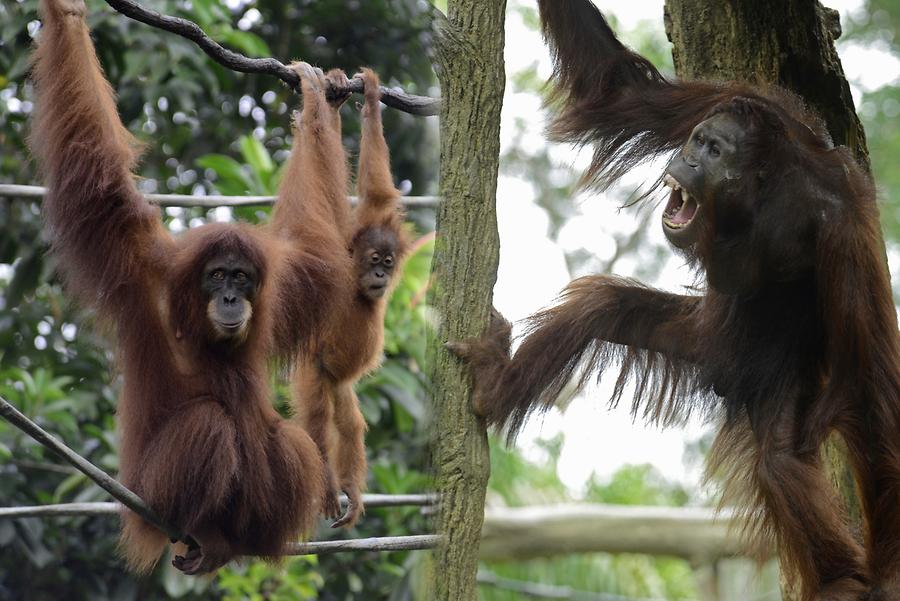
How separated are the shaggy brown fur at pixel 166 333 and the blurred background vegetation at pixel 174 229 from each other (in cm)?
126

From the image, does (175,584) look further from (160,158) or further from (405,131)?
(405,131)

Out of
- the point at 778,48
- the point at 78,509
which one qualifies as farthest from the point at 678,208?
the point at 78,509

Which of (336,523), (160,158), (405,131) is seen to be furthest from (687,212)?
(160,158)

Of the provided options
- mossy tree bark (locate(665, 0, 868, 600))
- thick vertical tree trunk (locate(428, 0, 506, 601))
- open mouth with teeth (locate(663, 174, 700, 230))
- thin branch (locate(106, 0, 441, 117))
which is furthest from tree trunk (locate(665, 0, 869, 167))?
thick vertical tree trunk (locate(428, 0, 506, 601))

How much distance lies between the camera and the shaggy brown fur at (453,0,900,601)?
9.64 feet

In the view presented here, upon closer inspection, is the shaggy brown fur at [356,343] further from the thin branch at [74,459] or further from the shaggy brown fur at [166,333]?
the thin branch at [74,459]

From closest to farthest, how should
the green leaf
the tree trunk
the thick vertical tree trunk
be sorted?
1. the thick vertical tree trunk
2. the tree trunk
3. the green leaf

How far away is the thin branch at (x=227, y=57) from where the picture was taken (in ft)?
8.25

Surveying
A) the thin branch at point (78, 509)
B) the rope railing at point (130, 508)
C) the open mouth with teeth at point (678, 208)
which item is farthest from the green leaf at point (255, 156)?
the open mouth with teeth at point (678, 208)

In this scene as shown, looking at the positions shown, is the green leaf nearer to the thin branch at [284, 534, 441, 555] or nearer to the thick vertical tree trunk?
the thin branch at [284, 534, 441, 555]

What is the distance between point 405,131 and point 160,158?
1.18 m

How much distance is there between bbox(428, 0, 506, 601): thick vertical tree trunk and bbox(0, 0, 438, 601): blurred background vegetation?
1901 mm

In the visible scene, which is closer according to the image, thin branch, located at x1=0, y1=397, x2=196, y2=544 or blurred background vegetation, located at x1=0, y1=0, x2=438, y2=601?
thin branch, located at x1=0, y1=397, x2=196, y2=544

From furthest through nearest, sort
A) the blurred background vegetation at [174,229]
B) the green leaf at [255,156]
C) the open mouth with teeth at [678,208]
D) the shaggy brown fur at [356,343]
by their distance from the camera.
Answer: the green leaf at [255,156] < the blurred background vegetation at [174,229] < the shaggy brown fur at [356,343] < the open mouth with teeth at [678,208]
